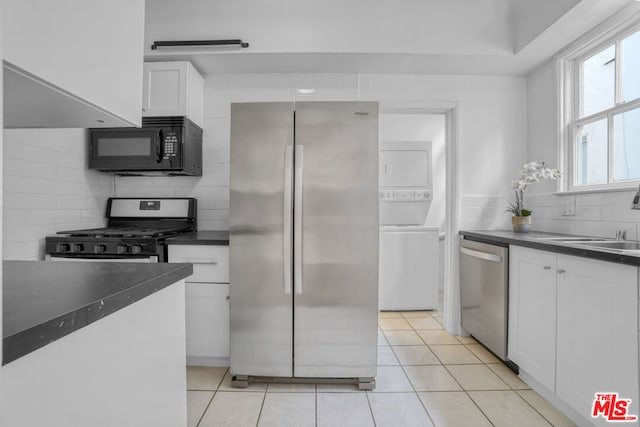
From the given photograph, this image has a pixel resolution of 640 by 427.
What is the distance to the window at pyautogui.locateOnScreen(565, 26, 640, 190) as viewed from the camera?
228 centimetres

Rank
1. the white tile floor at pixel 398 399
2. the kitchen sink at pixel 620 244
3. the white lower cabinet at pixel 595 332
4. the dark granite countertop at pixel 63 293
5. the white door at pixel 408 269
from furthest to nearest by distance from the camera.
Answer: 1. the white door at pixel 408 269
2. the kitchen sink at pixel 620 244
3. the white tile floor at pixel 398 399
4. the white lower cabinet at pixel 595 332
5. the dark granite countertop at pixel 63 293

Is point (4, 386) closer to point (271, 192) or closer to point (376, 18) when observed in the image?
point (271, 192)

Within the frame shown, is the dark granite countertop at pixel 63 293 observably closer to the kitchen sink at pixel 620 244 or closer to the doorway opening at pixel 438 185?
the kitchen sink at pixel 620 244

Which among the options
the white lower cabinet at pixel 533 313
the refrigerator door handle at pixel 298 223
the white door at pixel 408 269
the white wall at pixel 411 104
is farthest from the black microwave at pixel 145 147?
the white lower cabinet at pixel 533 313

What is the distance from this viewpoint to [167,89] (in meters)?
2.82

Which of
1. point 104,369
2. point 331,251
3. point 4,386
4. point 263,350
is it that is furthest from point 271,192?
point 4,386

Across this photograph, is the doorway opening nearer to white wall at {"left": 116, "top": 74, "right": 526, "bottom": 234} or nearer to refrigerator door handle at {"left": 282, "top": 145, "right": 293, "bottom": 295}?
white wall at {"left": 116, "top": 74, "right": 526, "bottom": 234}

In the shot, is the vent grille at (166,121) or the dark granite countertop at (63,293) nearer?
the dark granite countertop at (63,293)

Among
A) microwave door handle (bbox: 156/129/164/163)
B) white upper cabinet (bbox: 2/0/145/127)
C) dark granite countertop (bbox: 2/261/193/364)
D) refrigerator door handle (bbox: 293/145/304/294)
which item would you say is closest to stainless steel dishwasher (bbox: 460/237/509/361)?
refrigerator door handle (bbox: 293/145/304/294)

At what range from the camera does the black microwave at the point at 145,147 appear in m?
2.76

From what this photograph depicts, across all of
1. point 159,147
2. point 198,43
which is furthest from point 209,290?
point 198,43

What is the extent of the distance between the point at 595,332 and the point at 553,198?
147 centimetres

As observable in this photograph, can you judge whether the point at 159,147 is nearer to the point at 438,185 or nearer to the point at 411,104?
the point at 411,104

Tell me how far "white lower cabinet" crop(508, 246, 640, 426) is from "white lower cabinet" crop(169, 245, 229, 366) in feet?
6.30
